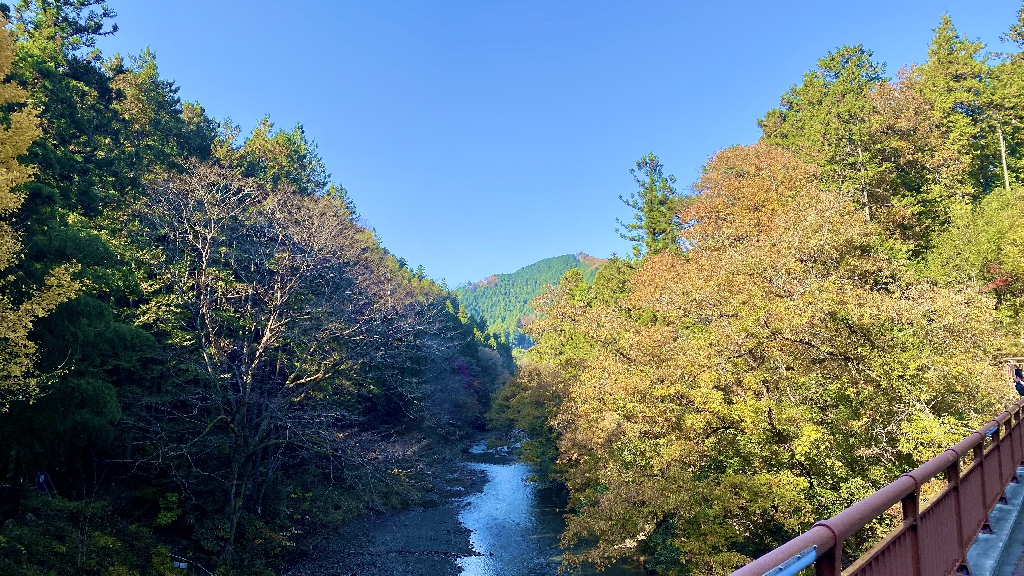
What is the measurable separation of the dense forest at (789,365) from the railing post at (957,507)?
7.82 m

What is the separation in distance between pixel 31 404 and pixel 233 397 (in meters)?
5.06

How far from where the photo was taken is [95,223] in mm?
18484

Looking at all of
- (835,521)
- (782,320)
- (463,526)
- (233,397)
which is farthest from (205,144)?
(835,521)

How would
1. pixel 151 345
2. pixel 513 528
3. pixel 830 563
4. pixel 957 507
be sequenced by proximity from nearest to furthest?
1. pixel 830 563
2. pixel 957 507
3. pixel 151 345
4. pixel 513 528

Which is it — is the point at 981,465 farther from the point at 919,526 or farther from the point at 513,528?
the point at 513,528

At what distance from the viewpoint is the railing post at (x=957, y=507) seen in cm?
417

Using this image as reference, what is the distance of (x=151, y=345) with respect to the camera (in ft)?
54.6

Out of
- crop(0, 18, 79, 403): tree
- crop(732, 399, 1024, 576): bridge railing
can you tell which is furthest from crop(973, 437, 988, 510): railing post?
crop(0, 18, 79, 403): tree

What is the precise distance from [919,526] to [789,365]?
38.1ft

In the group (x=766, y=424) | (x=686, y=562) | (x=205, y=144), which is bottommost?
(x=686, y=562)

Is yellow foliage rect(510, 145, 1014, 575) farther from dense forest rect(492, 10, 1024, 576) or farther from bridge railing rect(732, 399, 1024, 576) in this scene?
bridge railing rect(732, 399, 1024, 576)

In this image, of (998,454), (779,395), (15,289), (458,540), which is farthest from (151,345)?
(998,454)

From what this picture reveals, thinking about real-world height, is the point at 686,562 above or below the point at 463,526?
above

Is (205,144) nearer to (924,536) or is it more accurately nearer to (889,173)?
(924,536)
